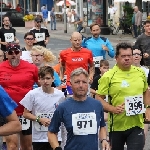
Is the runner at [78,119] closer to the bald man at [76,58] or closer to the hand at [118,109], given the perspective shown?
the hand at [118,109]

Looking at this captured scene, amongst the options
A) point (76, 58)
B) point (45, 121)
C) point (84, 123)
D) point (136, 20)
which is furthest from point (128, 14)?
point (84, 123)

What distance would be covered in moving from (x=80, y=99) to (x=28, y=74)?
2431 millimetres

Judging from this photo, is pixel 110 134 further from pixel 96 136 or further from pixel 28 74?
pixel 28 74

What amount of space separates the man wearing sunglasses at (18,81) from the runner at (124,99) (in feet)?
4.69

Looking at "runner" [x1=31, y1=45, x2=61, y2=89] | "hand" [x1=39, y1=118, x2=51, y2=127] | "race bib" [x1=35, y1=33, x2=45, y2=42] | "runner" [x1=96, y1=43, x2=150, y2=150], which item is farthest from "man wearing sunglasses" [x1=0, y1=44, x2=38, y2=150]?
"race bib" [x1=35, y1=33, x2=45, y2=42]

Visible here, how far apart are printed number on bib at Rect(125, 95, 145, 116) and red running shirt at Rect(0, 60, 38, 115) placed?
1.71 meters

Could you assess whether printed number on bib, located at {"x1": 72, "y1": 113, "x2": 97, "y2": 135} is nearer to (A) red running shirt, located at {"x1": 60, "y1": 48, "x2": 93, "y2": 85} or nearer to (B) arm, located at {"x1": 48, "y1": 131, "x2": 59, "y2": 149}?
(B) arm, located at {"x1": 48, "y1": 131, "x2": 59, "y2": 149}

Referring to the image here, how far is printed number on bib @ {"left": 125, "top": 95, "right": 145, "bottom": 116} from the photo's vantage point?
6767 mm

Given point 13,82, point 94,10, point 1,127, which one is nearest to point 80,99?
point 1,127

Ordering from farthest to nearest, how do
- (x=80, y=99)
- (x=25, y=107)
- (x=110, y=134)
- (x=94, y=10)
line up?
(x=94, y=10) < (x=25, y=107) < (x=110, y=134) < (x=80, y=99)

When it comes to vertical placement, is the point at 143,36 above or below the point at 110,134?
above

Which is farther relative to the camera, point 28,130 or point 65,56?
point 65,56

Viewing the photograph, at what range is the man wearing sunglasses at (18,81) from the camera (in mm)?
7961

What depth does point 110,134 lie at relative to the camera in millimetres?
6945
